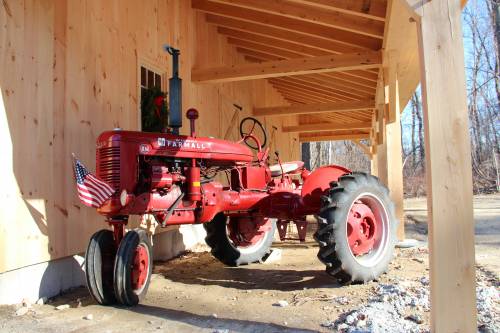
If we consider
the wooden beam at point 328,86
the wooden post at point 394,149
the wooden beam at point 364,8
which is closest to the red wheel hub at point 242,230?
the wooden post at point 394,149

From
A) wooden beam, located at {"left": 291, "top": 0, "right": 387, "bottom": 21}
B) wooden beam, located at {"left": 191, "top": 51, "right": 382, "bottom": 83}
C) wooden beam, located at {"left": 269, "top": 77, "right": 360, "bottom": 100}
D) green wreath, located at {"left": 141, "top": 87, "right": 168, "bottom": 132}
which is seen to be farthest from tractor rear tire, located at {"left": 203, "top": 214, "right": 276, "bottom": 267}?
wooden beam, located at {"left": 269, "top": 77, "right": 360, "bottom": 100}

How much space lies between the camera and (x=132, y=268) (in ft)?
13.1

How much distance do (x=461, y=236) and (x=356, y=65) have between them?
5.20 meters

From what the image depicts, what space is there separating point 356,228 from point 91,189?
2.62 meters

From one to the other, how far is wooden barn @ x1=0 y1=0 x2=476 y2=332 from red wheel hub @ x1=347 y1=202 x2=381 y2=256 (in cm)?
197

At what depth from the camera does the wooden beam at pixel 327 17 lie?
22.7 ft

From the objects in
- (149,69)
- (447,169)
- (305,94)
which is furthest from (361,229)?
(305,94)

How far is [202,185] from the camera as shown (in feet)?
15.2

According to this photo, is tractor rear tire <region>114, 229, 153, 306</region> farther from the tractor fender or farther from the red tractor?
the tractor fender

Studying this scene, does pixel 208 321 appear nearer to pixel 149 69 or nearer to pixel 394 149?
pixel 149 69

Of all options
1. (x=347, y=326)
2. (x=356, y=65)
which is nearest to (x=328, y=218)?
(x=347, y=326)

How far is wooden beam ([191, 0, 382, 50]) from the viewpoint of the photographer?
7730mm

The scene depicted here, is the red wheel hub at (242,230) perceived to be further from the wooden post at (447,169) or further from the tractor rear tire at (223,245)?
the wooden post at (447,169)

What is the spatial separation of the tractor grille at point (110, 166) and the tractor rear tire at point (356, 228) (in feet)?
6.26
